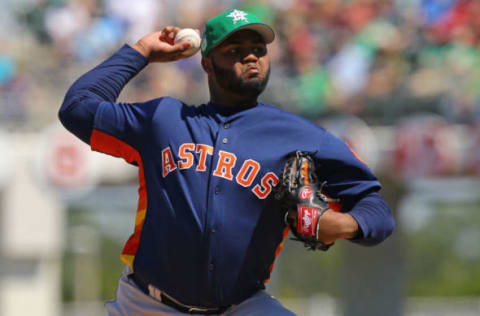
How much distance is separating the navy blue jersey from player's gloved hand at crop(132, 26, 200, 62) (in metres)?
0.21

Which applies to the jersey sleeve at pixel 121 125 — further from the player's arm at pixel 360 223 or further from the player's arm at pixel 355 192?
the player's arm at pixel 360 223

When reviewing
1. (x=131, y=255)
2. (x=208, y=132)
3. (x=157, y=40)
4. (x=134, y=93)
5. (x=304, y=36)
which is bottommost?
(x=131, y=255)

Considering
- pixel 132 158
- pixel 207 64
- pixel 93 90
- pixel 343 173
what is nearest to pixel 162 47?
pixel 207 64

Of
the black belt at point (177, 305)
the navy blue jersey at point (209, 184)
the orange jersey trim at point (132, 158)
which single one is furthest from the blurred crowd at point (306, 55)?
the black belt at point (177, 305)

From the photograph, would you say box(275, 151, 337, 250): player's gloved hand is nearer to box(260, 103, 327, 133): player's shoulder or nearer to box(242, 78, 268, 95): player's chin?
box(260, 103, 327, 133): player's shoulder

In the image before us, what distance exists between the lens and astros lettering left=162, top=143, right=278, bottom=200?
3342mm

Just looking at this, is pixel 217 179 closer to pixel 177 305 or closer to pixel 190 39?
pixel 177 305

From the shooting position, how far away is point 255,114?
11.5ft

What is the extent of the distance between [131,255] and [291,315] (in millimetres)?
669

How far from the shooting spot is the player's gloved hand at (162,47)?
11.9 ft

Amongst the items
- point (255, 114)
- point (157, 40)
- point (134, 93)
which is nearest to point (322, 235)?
Answer: point (255, 114)

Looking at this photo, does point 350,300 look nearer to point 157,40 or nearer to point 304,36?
point 304,36

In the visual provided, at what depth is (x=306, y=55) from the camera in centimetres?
1015

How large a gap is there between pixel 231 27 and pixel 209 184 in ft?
2.05
